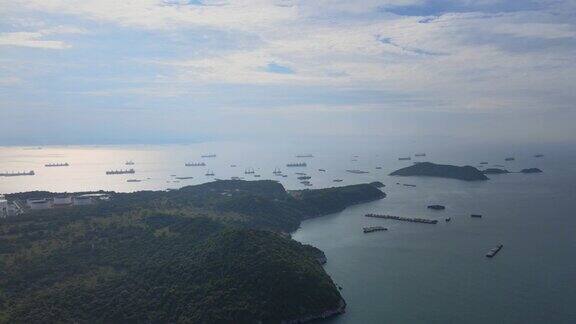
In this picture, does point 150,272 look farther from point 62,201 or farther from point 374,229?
point 374,229

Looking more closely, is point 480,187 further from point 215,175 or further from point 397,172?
point 215,175

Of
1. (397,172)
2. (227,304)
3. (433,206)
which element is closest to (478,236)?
(433,206)

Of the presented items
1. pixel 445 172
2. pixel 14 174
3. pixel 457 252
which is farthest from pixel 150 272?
pixel 14 174

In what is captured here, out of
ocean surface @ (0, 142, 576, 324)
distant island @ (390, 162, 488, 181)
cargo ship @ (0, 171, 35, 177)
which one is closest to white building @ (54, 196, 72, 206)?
ocean surface @ (0, 142, 576, 324)

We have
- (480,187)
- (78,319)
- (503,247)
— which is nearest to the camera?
(78,319)

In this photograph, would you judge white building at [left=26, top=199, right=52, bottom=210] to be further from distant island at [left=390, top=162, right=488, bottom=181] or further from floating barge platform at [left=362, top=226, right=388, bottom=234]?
distant island at [left=390, top=162, right=488, bottom=181]
